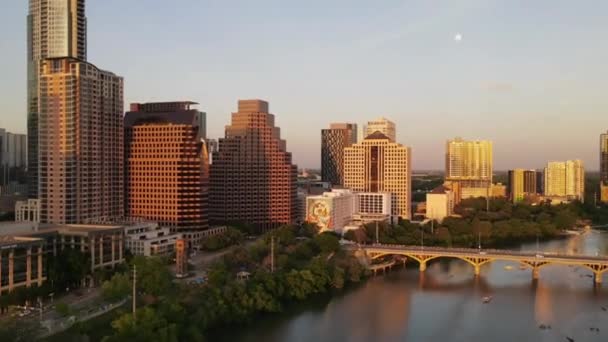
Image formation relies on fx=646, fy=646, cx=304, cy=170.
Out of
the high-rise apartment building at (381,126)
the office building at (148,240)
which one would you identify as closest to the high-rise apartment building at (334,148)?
the high-rise apartment building at (381,126)

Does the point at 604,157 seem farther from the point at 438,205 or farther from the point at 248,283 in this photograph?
the point at 248,283

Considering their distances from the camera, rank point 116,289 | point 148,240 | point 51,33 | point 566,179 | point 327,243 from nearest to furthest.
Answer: point 116,289
point 148,240
point 327,243
point 51,33
point 566,179

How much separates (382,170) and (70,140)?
2079 cm

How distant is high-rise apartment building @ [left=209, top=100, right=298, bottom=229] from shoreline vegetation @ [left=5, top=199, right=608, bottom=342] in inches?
119

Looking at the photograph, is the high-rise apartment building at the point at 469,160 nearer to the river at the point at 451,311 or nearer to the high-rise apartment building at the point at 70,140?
the river at the point at 451,311

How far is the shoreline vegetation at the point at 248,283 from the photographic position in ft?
44.8

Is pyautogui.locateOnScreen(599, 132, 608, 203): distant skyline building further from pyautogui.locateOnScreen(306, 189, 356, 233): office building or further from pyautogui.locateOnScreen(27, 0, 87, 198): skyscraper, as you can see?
pyautogui.locateOnScreen(27, 0, 87, 198): skyscraper

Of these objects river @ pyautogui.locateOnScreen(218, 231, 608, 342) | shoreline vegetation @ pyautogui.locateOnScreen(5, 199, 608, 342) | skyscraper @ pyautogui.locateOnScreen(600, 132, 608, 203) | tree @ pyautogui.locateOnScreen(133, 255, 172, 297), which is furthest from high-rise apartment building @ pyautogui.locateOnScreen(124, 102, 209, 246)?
skyscraper @ pyautogui.locateOnScreen(600, 132, 608, 203)

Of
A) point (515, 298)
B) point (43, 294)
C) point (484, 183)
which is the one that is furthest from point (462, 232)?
point (484, 183)

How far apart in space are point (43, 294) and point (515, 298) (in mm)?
13926

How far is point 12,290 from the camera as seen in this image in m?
16.7

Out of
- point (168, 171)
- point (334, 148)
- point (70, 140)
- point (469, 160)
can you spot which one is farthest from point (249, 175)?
point (469, 160)

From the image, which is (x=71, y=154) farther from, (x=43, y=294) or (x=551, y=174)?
(x=551, y=174)

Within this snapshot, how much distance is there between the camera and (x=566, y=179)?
6309 cm
